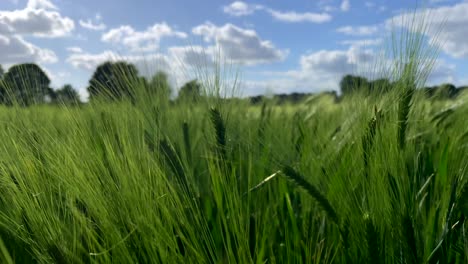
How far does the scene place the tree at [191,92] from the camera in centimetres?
137

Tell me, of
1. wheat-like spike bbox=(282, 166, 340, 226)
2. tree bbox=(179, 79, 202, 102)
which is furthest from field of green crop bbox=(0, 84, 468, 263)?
tree bbox=(179, 79, 202, 102)

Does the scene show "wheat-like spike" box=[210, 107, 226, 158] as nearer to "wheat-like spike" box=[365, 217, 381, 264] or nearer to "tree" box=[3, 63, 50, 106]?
"wheat-like spike" box=[365, 217, 381, 264]

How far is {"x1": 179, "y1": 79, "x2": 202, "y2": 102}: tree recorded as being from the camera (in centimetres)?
137

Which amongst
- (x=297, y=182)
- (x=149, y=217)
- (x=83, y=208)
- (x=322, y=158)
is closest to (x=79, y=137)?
(x=83, y=208)

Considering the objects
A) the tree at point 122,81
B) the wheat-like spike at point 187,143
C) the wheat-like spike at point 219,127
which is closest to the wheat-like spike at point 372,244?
the wheat-like spike at point 219,127

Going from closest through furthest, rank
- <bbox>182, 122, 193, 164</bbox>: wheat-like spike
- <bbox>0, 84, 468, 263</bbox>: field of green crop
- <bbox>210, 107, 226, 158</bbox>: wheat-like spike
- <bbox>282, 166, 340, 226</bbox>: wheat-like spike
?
<bbox>0, 84, 468, 263</bbox>: field of green crop
<bbox>282, 166, 340, 226</bbox>: wheat-like spike
<bbox>210, 107, 226, 158</bbox>: wheat-like spike
<bbox>182, 122, 193, 164</bbox>: wheat-like spike

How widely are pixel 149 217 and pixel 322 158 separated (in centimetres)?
47

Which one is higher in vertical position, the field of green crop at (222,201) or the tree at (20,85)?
the tree at (20,85)

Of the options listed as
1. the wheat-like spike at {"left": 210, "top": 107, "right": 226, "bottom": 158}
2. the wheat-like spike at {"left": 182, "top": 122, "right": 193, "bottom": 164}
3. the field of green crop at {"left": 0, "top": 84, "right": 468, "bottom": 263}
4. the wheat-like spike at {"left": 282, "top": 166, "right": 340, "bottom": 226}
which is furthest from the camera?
the wheat-like spike at {"left": 182, "top": 122, "right": 193, "bottom": 164}

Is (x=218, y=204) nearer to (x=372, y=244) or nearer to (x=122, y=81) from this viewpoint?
(x=372, y=244)

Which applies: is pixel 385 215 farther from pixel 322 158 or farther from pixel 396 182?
pixel 322 158

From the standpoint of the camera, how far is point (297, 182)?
95cm

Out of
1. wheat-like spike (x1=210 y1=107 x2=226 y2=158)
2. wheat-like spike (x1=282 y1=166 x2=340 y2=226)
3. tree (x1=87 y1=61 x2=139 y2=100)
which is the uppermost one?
tree (x1=87 y1=61 x2=139 y2=100)

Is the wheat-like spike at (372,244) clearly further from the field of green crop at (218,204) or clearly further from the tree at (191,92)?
the tree at (191,92)
